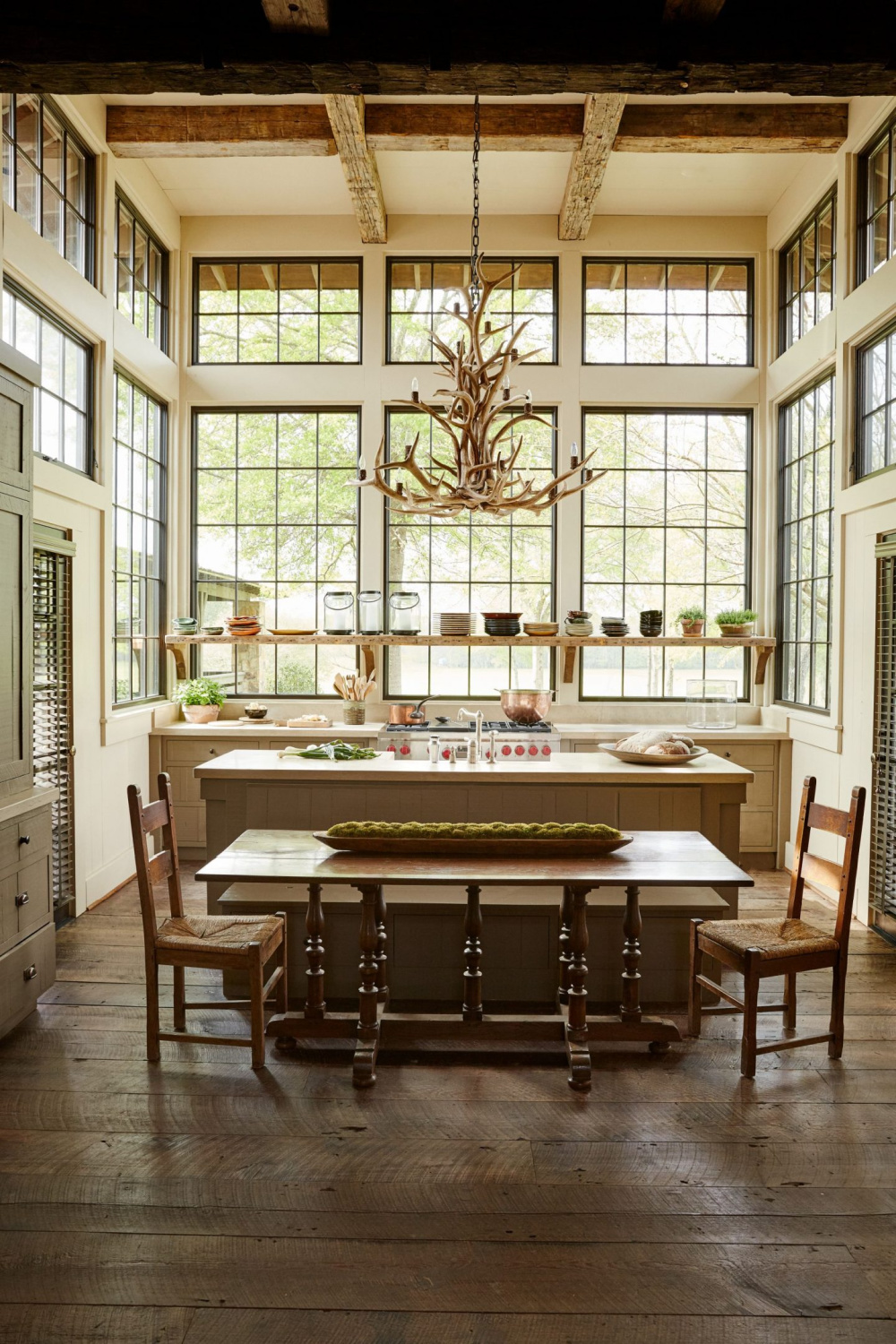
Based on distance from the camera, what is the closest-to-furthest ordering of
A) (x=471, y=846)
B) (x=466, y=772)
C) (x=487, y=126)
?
(x=471, y=846) → (x=466, y=772) → (x=487, y=126)

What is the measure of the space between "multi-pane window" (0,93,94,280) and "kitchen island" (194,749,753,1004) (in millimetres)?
3031

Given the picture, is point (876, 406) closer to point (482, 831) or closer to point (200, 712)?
point (482, 831)

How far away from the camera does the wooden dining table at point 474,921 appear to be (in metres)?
3.15

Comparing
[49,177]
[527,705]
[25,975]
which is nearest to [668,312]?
[527,705]

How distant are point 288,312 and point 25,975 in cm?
534

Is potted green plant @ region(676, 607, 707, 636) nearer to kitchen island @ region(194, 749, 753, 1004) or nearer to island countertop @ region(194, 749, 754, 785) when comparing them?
kitchen island @ region(194, 749, 753, 1004)

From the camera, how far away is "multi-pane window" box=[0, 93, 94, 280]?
4.60m

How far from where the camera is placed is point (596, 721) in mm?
7078

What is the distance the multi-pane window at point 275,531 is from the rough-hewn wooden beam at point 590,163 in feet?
7.18

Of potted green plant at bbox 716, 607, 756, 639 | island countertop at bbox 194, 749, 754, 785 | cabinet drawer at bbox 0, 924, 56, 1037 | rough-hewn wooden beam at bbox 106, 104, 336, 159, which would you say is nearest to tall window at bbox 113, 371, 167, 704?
rough-hewn wooden beam at bbox 106, 104, 336, 159

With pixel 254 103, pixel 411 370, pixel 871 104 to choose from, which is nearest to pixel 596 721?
pixel 411 370

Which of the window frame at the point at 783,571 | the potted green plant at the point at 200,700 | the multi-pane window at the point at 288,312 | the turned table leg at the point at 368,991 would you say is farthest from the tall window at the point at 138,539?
the window frame at the point at 783,571

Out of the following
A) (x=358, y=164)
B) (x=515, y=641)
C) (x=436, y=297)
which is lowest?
(x=515, y=641)

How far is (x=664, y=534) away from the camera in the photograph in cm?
723
